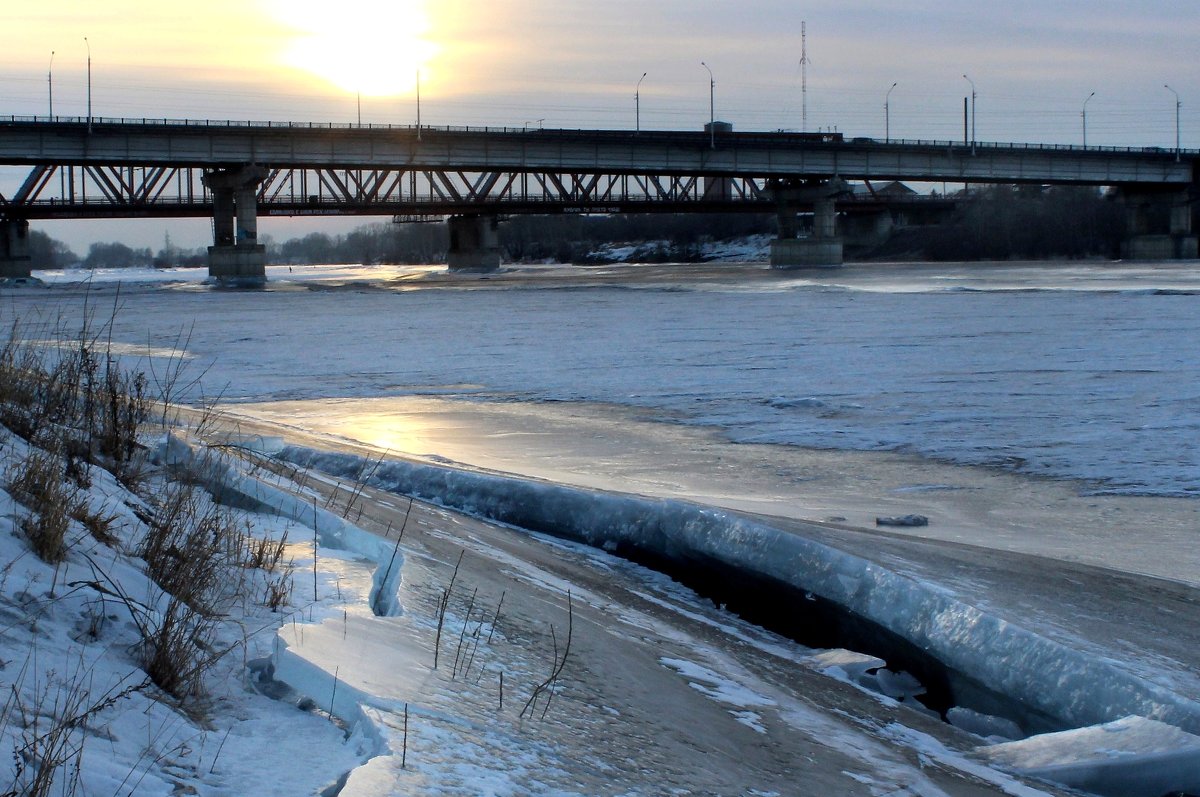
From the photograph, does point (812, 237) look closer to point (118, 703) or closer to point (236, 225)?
point (236, 225)

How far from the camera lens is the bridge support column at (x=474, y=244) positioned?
106 meters

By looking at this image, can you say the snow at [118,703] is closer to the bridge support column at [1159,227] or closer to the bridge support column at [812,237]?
the bridge support column at [812,237]

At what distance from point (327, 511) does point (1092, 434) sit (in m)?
8.31

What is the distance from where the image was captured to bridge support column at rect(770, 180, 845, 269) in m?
88.4

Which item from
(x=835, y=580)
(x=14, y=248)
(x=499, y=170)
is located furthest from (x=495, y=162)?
(x=835, y=580)

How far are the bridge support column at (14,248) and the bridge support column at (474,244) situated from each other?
117ft

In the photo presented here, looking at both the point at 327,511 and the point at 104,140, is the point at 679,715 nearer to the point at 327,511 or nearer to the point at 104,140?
the point at 327,511

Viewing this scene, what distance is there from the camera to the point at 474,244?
107 meters

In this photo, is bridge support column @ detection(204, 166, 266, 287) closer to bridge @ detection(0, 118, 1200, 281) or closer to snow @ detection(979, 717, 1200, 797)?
bridge @ detection(0, 118, 1200, 281)

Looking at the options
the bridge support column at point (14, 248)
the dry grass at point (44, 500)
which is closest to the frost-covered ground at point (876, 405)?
the dry grass at point (44, 500)

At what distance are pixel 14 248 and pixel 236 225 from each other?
21165mm

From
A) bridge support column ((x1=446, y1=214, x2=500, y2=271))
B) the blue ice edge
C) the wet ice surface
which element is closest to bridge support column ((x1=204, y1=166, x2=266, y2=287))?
bridge support column ((x1=446, y1=214, x2=500, y2=271))

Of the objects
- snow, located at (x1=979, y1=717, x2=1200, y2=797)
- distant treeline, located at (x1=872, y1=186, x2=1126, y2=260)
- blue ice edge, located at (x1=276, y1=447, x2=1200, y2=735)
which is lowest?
snow, located at (x1=979, y1=717, x2=1200, y2=797)

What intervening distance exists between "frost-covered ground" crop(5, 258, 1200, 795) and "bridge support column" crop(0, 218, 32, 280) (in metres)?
50.6
